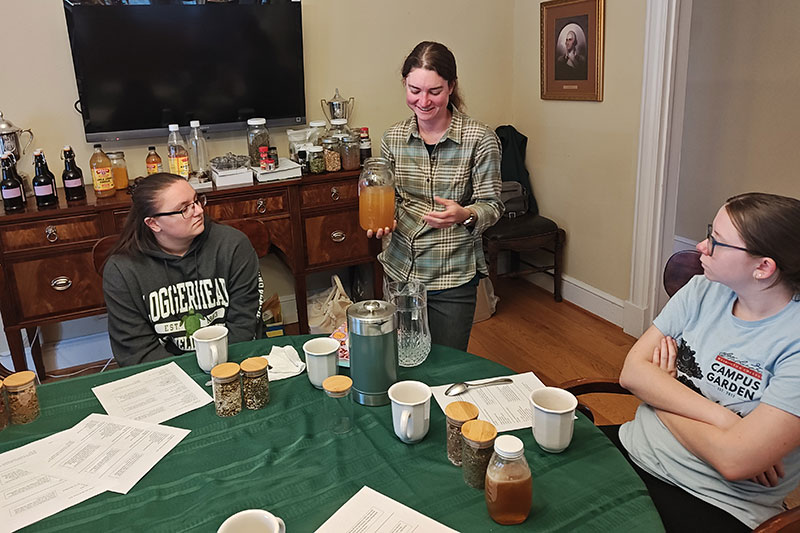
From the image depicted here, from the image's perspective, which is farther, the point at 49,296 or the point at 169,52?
the point at 169,52

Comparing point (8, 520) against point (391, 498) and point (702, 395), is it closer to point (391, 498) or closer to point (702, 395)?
point (391, 498)

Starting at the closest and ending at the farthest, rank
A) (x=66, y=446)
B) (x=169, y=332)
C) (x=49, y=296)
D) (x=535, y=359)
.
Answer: (x=66, y=446) < (x=169, y=332) < (x=49, y=296) < (x=535, y=359)

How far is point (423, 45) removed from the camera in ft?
6.57

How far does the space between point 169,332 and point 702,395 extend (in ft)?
4.83

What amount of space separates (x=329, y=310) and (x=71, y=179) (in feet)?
4.59

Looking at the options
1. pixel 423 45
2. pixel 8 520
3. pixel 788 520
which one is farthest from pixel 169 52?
pixel 788 520

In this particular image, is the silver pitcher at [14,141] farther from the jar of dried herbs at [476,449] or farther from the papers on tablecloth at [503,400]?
the jar of dried herbs at [476,449]

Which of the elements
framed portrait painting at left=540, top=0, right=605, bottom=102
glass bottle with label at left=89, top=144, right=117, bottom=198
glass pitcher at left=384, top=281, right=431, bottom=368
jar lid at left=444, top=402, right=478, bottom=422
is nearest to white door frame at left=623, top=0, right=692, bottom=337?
framed portrait painting at left=540, top=0, right=605, bottom=102

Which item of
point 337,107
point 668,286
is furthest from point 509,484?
point 337,107

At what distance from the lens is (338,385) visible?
135 centimetres

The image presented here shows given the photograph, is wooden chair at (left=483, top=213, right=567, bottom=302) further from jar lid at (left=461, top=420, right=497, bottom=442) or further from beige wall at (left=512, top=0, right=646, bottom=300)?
jar lid at (left=461, top=420, right=497, bottom=442)

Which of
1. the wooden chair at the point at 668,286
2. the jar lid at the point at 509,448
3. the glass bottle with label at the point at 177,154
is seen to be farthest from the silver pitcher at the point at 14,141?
the jar lid at the point at 509,448

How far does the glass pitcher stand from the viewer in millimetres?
1628

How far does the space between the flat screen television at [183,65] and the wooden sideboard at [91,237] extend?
0.45 m
